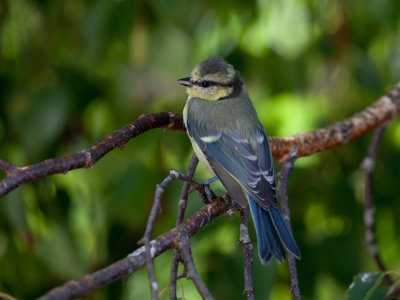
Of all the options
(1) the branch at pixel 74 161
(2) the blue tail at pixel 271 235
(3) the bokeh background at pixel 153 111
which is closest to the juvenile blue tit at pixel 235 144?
(2) the blue tail at pixel 271 235

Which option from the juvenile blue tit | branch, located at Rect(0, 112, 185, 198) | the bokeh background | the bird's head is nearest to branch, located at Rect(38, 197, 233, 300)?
branch, located at Rect(0, 112, 185, 198)

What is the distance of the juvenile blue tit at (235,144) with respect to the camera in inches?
54.9

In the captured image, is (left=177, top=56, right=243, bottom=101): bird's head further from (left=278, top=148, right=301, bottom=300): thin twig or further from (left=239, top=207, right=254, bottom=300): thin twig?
(left=239, top=207, right=254, bottom=300): thin twig

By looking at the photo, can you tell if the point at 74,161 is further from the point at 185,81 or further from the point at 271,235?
the point at 185,81

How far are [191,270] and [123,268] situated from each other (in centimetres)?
10

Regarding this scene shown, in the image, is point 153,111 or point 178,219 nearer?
point 178,219

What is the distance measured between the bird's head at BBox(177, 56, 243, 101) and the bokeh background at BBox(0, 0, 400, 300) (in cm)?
6

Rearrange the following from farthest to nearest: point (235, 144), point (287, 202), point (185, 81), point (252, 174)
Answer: point (185, 81)
point (235, 144)
point (252, 174)
point (287, 202)

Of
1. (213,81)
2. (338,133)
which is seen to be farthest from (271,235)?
(213,81)

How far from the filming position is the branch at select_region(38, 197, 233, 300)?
0.73 metres

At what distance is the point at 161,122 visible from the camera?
1.34 metres

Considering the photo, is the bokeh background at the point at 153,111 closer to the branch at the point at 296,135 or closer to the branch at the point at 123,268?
the branch at the point at 296,135

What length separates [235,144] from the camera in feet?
5.56

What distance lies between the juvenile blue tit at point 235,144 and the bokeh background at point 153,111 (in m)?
0.12
